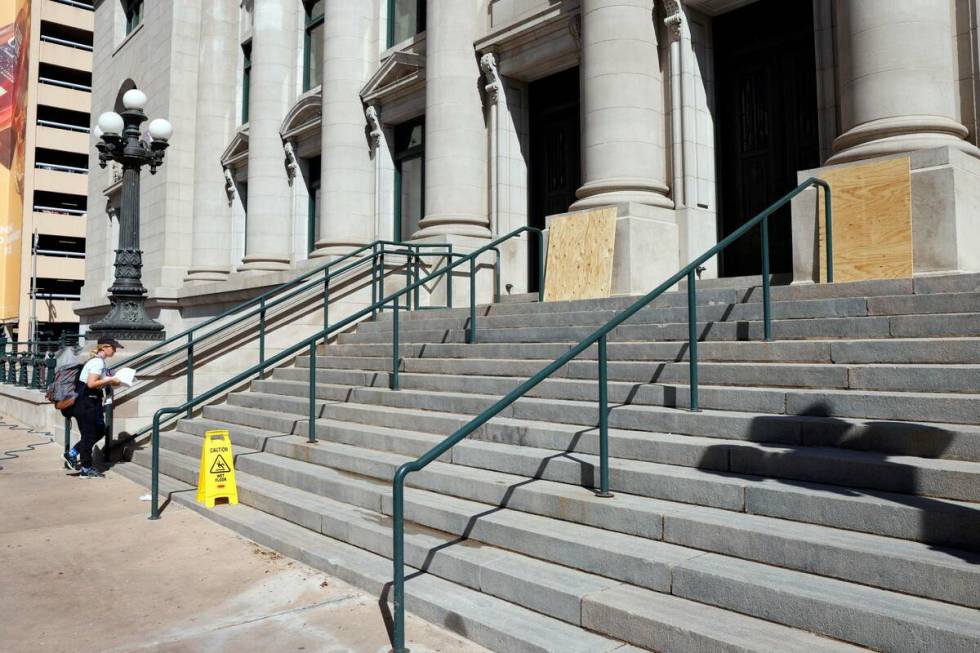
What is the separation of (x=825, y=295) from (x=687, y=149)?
5195 mm

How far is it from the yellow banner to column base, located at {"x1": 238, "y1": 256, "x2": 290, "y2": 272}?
43365 millimetres

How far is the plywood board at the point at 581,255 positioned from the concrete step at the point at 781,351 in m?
2.33

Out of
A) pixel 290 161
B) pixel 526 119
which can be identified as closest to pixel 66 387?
pixel 526 119

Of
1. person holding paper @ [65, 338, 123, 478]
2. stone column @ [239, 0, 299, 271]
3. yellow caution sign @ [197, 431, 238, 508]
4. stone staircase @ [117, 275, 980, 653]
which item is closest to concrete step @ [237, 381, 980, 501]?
stone staircase @ [117, 275, 980, 653]

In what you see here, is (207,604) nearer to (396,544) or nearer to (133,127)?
(396,544)

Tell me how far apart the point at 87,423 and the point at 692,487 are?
7898 mm

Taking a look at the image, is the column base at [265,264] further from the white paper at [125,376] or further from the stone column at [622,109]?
the stone column at [622,109]

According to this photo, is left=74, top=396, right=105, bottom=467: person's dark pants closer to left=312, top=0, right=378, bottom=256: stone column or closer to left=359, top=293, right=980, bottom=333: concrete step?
left=359, top=293, right=980, bottom=333: concrete step

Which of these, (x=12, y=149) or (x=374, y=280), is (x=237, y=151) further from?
(x=12, y=149)

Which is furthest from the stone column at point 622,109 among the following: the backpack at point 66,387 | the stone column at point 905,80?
the backpack at point 66,387

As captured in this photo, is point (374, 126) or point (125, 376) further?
point (374, 126)

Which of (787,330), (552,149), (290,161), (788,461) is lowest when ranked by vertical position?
(788,461)

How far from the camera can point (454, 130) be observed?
47.1ft

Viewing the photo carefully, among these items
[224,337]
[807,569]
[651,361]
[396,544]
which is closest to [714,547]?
[807,569]
